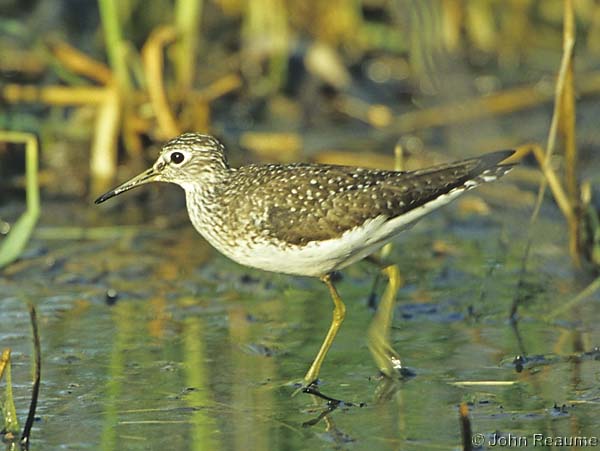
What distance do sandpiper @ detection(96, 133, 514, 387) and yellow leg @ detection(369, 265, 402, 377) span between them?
0.21m

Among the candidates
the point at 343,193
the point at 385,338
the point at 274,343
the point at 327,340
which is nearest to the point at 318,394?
the point at 327,340

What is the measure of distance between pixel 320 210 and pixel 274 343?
3.02ft

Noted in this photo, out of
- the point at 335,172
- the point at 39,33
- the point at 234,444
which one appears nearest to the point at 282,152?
the point at 39,33

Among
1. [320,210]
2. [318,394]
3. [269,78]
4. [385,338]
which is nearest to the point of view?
[318,394]

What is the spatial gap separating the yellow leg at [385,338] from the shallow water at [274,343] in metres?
0.08

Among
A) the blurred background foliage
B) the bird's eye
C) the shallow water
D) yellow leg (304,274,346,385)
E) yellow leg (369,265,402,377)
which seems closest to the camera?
the shallow water

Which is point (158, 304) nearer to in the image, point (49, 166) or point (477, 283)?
point (477, 283)

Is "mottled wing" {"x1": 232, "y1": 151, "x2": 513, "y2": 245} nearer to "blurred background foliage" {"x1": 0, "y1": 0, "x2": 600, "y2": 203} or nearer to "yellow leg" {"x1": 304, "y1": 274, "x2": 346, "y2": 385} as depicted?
"yellow leg" {"x1": 304, "y1": 274, "x2": 346, "y2": 385}

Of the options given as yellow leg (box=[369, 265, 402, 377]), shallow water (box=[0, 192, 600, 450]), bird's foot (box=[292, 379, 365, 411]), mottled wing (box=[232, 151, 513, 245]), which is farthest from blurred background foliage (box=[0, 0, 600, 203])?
bird's foot (box=[292, 379, 365, 411])

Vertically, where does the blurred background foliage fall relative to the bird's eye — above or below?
above

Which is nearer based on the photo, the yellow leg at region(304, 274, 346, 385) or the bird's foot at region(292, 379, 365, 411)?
the bird's foot at region(292, 379, 365, 411)

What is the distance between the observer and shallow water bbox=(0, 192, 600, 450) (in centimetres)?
523

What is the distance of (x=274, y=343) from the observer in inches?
252

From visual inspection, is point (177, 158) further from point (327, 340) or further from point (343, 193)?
point (327, 340)
